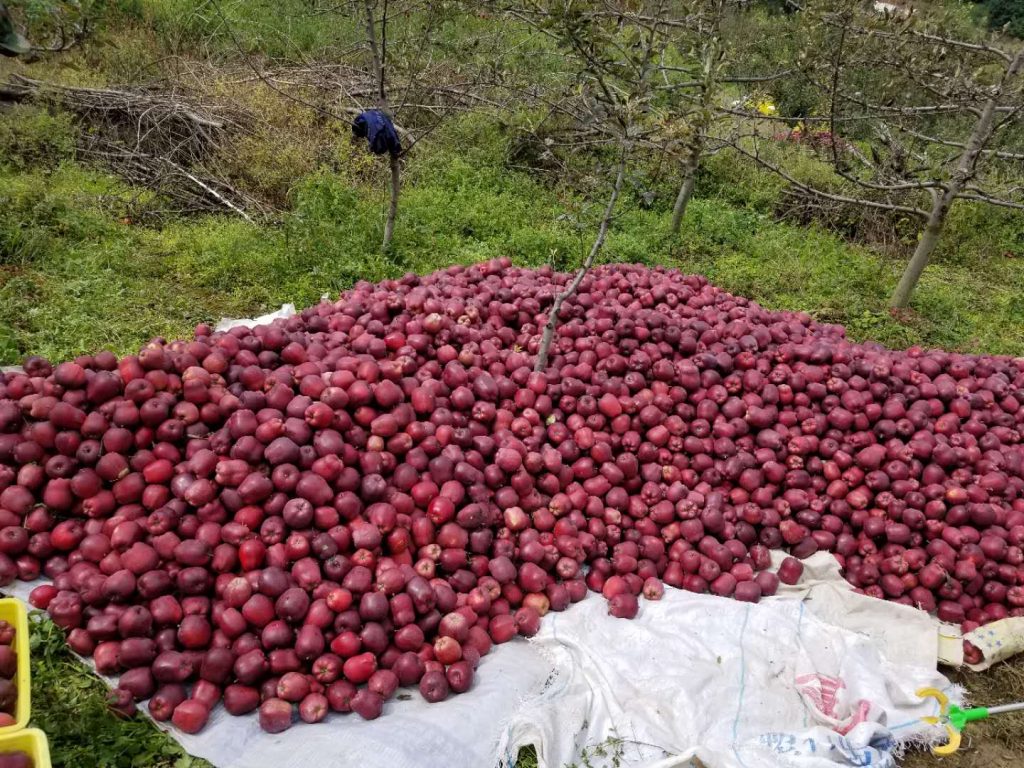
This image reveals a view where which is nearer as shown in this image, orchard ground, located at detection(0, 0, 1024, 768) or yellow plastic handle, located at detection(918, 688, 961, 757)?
yellow plastic handle, located at detection(918, 688, 961, 757)

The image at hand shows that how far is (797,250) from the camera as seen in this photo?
8.27 m

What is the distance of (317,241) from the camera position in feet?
20.9

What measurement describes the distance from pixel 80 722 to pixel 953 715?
3.45 meters

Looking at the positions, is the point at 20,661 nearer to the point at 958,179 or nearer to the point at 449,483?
the point at 449,483

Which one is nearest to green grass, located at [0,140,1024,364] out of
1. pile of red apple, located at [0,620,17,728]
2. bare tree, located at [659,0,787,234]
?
Result: bare tree, located at [659,0,787,234]

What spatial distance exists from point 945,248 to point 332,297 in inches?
336

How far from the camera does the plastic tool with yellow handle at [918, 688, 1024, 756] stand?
274 cm

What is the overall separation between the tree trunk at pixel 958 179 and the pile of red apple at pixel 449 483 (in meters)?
2.33

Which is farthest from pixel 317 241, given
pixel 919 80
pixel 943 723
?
pixel 943 723

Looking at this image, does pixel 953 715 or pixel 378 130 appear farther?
pixel 378 130

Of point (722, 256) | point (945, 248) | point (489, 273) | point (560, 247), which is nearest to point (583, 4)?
point (489, 273)

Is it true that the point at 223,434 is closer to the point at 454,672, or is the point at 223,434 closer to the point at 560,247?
the point at 454,672

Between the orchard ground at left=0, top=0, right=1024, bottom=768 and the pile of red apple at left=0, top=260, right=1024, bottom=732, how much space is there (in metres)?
0.40

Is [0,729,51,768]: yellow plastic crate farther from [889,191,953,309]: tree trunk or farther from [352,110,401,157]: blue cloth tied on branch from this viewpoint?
[889,191,953,309]: tree trunk
